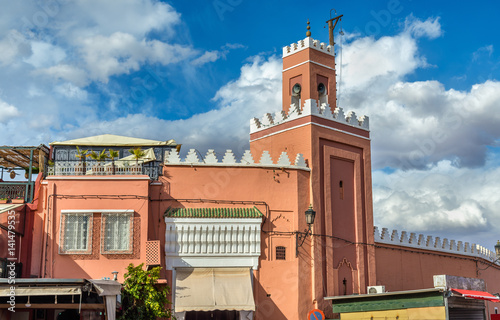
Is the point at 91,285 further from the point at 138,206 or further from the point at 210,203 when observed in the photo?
the point at 210,203

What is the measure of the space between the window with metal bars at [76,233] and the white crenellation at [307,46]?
10.7m

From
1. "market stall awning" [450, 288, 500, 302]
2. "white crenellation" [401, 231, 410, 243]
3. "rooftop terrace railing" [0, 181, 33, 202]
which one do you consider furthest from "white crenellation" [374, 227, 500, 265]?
"rooftop terrace railing" [0, 181, 33, 202]

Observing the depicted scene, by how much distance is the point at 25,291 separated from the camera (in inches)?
620

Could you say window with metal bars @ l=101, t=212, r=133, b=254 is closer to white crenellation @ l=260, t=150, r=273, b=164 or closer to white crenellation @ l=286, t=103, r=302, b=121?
white crenellation @ l=260, t=150, r=273, b=164

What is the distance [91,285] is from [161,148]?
12.0 m

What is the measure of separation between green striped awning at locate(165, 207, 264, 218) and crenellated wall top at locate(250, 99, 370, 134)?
4.16 m

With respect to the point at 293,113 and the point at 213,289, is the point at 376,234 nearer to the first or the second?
the point at 293,113

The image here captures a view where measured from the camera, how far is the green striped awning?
2139 cm

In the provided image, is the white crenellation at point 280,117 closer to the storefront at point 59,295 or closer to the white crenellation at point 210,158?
the white crenellation at point 210,158

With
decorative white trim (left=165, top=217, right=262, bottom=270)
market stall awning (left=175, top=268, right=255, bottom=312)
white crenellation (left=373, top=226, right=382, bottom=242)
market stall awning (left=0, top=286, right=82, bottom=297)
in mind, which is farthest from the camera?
white crenellation (left=373, top=226, right=382, bottom=242)

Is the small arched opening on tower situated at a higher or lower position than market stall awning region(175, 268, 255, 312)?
higher

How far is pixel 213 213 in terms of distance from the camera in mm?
21641

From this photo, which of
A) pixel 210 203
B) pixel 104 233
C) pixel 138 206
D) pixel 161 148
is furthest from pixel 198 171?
Result: pixel 161 148

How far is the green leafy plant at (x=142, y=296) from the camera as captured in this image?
18922 mm
